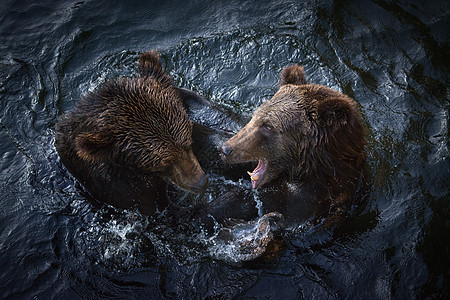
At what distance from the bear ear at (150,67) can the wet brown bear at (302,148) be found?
119cm

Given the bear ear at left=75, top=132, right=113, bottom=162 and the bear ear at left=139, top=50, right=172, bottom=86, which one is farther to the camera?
the bear ear at left=139, top=50, right=172, bottom=86

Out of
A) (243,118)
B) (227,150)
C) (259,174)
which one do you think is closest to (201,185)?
(227,150)

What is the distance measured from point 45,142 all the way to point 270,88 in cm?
384

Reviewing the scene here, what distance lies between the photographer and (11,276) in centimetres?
483

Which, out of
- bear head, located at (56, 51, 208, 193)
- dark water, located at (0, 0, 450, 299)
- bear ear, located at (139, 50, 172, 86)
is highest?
bear ear, located at (139, 50, 172, 86)

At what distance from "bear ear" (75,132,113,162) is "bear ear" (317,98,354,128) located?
222 centimetres

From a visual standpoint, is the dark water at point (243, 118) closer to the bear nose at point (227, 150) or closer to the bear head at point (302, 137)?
the bear head at point (302, 137)

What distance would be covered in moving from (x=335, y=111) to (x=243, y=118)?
7.62ft

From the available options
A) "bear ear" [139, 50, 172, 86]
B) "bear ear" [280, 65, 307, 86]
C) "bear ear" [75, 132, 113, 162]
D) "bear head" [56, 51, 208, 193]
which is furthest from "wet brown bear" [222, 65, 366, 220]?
"bear ear" [75, 132, 113, 162]

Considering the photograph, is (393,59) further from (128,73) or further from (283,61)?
(128,73)

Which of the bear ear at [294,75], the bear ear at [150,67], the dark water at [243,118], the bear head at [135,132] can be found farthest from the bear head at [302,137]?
the bear ear at [150,67]

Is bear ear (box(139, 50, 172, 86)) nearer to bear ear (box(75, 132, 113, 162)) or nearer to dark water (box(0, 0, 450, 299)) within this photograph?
bear ear (box(75, 132, 113, 162))

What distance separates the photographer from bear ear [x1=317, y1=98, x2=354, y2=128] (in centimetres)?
402

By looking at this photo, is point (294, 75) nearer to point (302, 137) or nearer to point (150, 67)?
point (302, 137)
